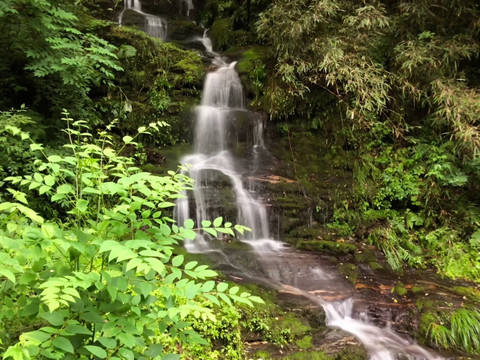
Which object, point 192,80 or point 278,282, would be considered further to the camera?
point 192,80

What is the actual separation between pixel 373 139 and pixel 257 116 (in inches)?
115

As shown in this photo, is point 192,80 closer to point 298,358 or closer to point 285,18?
point 285,18

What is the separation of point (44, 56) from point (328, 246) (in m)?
5.63

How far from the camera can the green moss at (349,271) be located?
5.25m

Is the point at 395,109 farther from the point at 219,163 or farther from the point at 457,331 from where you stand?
the point at 457,331

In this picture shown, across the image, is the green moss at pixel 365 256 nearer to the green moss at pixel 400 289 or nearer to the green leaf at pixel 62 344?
the green moss at pixel 400 289

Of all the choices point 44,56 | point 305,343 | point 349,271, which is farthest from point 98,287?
point 349,271

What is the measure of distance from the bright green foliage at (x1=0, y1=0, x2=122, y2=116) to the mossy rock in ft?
14.6

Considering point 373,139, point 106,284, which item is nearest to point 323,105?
point 373,139

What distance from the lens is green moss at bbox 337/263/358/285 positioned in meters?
5.25

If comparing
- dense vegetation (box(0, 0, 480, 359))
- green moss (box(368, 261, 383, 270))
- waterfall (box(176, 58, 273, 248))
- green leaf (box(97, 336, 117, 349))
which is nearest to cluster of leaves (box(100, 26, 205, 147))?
dense vegetation (box(0, 0, 480, 359))

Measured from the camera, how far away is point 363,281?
532 centimetres

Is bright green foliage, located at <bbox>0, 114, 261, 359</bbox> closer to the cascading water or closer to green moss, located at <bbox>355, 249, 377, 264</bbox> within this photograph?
green moss, located at <bbox>355, 249, 377, 264</bbox>

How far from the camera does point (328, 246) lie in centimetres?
617
